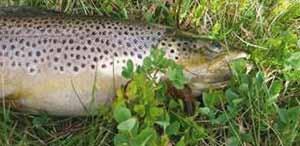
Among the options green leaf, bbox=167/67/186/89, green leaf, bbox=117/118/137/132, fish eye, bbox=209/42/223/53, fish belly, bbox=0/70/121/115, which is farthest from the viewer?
fish eye, bbox=209/42/223/53

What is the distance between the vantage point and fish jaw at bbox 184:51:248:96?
8.18ft

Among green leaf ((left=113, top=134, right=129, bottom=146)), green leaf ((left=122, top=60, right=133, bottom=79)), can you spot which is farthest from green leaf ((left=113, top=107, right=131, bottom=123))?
green leaf ((left=122, top=60, right=133, bottom=79))

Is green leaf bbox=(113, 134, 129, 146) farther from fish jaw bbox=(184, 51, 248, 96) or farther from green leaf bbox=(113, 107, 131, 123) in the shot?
fish jaw bbox=(184, 51, 248, 96)

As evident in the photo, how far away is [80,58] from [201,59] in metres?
0.45

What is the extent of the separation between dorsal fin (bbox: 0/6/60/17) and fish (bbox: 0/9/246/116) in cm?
3

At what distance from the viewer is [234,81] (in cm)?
253

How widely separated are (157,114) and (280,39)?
70 cm

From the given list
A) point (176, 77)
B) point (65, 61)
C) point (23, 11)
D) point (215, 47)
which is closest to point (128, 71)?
point (176, 77)

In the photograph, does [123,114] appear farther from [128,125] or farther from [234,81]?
[234,81]

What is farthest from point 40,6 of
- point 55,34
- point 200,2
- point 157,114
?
point 157,114

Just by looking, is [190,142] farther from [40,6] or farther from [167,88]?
[40,6]

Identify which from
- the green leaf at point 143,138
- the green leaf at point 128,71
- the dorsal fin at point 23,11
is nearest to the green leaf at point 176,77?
the green leaf at point 128,71

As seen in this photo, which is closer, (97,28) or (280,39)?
(97,28)

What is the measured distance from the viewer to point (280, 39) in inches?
106
